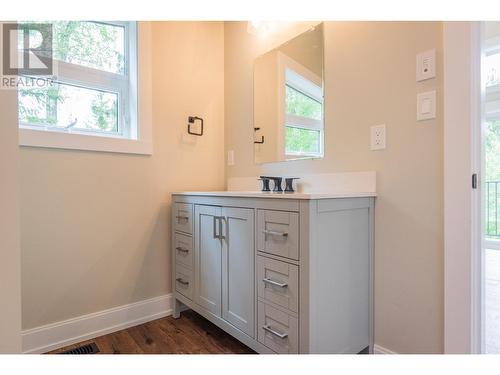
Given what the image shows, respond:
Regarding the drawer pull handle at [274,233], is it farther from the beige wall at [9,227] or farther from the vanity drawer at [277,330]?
the beige wall at [9,227]

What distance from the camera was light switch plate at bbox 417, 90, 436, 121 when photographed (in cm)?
122

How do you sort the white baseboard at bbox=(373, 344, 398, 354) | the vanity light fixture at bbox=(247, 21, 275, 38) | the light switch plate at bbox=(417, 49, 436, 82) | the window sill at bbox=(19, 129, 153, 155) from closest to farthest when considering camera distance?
the light switch plate at bbox=(417, 49, 436, 82) < the white baseboard at bbox=(373, 344, 398, 354) < the window sill at bbox=(19, 129, 153, 155) < the vanity light fixture at bbox=(247, 21, 275, 38)

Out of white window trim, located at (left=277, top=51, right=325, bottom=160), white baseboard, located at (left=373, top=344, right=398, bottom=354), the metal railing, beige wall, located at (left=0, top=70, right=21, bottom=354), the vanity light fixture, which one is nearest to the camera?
beige wall, located at (left=0, top=70, right=21, bottom=354)

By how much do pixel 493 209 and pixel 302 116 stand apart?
3978mm

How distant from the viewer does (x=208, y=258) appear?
1.64 metres

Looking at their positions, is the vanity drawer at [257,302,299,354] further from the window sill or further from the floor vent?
the window sill

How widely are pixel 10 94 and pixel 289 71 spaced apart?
4.96 ft

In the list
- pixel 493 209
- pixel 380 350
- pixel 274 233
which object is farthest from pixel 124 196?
pixel 493 209

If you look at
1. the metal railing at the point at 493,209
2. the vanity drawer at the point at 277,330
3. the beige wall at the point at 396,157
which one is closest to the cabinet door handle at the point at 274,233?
the vanity drawer at the point at 277,330

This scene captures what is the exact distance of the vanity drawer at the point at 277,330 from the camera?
46.1 inches

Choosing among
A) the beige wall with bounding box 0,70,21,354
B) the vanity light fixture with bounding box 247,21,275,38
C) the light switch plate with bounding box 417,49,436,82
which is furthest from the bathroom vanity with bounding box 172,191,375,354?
the vanity light fixture with bounding box 247,21,275,38

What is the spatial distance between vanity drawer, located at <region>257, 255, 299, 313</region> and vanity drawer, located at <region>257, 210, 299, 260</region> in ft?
0.17

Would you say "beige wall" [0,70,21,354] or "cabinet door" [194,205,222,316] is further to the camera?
"cabinet door" [194,205,222,316]
